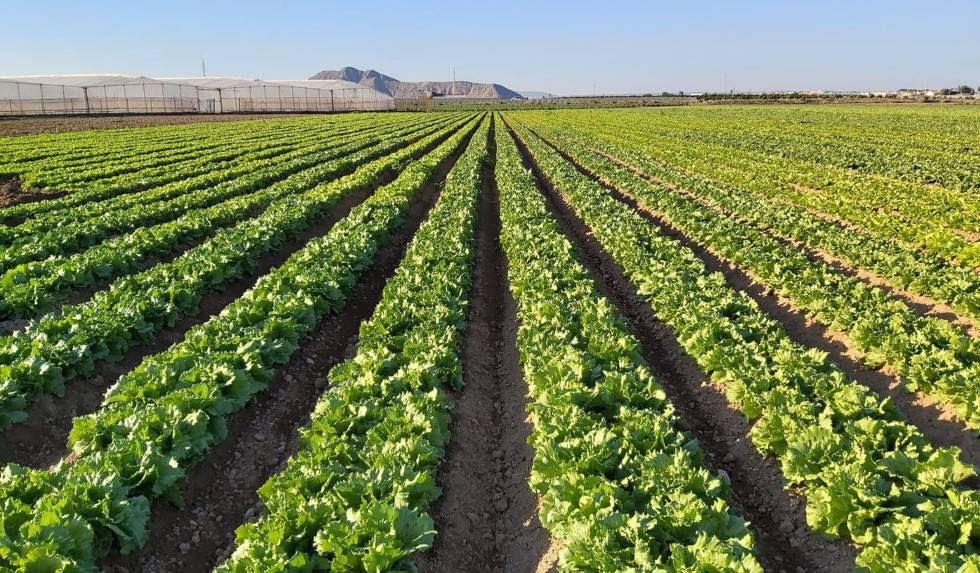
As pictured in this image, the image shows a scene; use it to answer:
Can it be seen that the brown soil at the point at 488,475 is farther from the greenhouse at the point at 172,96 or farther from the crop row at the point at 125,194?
the greenhouse at the point at 172,96

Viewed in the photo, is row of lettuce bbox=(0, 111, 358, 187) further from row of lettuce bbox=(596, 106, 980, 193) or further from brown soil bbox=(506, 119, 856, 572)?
row of lettuce bbox=(596, 106, 980, 193)

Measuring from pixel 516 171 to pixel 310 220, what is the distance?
1085 centimetres

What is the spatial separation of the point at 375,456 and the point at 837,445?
4408 mm

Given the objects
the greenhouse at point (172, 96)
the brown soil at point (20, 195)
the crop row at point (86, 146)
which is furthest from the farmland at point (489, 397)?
the greenhouse at point (172, 96)

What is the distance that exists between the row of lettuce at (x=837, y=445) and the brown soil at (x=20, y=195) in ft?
73.3

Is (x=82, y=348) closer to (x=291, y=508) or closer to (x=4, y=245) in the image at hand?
(x=291, y=508)

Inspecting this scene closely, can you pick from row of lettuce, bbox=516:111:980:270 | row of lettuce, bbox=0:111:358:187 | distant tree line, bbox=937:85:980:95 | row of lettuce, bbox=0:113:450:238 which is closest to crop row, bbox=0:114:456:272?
row of lettuce, bbox=0:113:450:238

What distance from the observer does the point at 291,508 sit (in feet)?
16.6

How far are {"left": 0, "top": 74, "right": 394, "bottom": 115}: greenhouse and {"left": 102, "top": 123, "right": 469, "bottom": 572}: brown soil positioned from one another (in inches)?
3252

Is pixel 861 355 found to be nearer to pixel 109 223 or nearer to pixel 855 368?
pixel 855 368

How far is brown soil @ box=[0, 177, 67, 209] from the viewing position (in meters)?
21.2

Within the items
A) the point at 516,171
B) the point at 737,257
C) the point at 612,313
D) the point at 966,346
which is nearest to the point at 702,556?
the point at 612,313

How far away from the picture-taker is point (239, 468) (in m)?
6.79

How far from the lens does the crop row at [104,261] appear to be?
33.6ft
